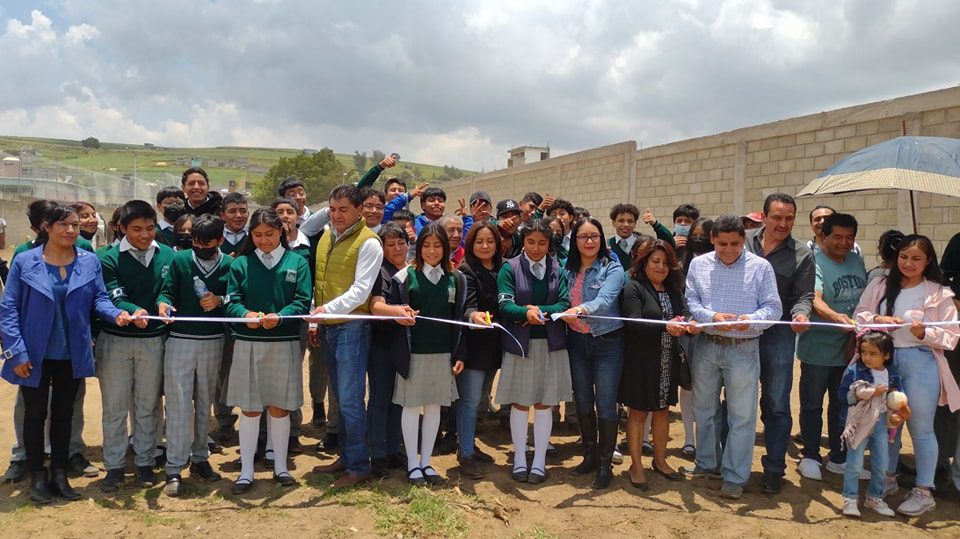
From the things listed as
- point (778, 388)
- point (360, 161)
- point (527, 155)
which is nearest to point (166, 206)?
point (778, 388)

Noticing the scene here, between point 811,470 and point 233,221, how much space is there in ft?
16.6

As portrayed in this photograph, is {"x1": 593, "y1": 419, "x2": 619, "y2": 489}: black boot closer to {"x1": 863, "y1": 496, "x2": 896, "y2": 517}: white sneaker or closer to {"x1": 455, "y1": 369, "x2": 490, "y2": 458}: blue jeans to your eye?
{"x1": 455, "y1": 369, "x2": 490, "y2": 458}: blue jeans

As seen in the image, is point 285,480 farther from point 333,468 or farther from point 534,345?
point 534,345

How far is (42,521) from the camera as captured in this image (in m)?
3.88

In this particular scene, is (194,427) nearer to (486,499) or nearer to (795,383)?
(486,499)

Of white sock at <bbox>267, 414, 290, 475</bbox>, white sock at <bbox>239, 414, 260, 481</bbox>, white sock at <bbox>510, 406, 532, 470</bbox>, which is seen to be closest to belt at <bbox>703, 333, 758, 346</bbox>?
white sock at <bbox>510, 406, 532, 470</bbox>

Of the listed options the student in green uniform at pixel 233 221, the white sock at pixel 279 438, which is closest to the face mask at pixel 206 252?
the student in green uniform at pixel 233 221

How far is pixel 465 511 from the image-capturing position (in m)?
4.11

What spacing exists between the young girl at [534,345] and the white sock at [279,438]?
1575 millimetres

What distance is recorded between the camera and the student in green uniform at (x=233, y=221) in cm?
513

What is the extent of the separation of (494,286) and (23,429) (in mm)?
3460

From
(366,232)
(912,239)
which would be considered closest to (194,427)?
(366,232)

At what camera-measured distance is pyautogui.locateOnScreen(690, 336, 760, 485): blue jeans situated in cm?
433

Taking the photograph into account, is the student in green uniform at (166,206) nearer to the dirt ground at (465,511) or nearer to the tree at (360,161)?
the dirt ground at (465,511)
